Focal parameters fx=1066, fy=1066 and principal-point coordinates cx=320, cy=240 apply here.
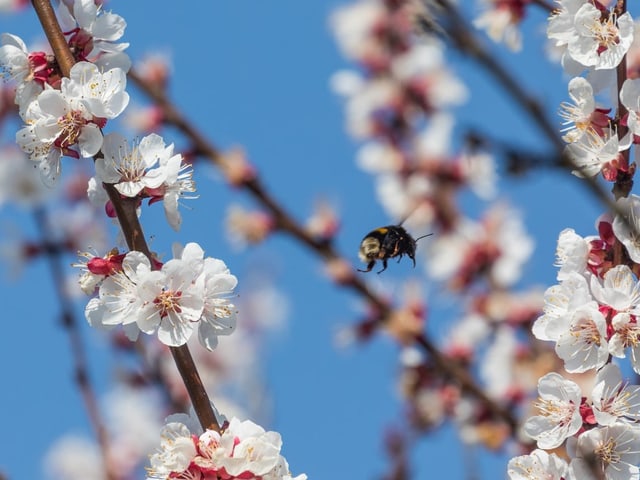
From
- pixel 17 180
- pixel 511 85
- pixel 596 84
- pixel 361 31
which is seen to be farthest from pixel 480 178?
pixel 511 85

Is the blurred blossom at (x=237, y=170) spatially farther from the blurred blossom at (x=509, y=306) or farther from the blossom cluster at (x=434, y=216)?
the blurred blossom at (x=509, y=306)

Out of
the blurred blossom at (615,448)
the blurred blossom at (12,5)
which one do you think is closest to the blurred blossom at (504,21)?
the blurred blossom at (615,448)

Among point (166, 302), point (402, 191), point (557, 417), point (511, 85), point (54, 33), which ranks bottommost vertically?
point (511, 85)

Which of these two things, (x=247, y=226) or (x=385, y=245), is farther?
(x=247, y=226)

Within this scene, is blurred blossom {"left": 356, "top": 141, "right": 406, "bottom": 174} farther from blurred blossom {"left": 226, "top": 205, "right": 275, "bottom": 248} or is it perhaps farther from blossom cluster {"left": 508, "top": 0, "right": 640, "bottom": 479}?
blossom cluster {"left": 508, "top": 0, "right": 640, "bottom": 479}

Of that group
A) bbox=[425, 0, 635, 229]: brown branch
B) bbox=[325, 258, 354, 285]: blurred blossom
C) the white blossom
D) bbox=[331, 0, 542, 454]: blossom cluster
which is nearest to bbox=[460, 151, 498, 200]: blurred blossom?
bbox=[331, 0, 542, 454]: blossom cluster

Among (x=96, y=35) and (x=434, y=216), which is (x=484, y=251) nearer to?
(x=434, y=216)
